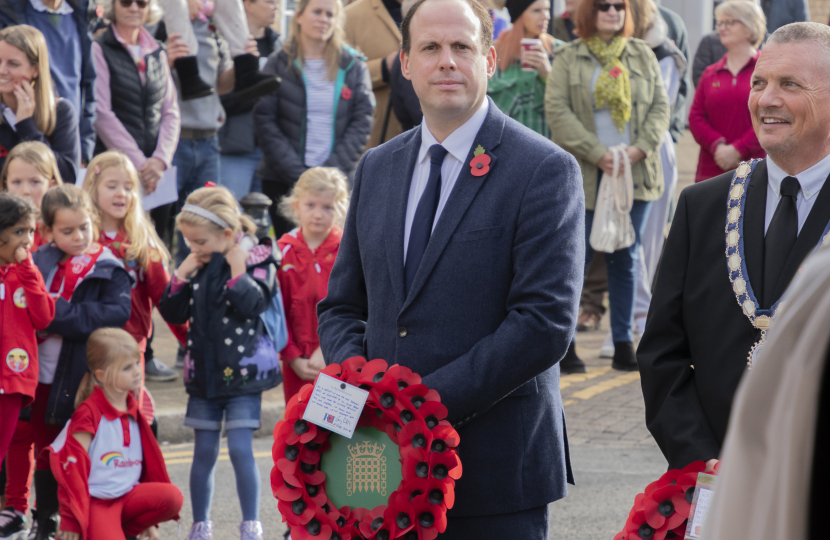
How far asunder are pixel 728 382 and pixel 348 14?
6911 mm

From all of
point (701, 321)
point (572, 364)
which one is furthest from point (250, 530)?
point (572, 364)

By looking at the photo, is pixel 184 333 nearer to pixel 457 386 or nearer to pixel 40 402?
pixel 40 402

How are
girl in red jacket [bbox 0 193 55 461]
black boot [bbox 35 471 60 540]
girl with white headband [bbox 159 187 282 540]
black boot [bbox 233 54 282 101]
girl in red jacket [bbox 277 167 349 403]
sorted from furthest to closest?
black boot [bbox 233 54 282 101]
girl in red jacket [bbox 277 167 349 403]
girl with white headband [bbox 159 187 282 540]
black boot [bbox 35 471 60 540]
girl in red jacket [bbox 0 193 55 461]

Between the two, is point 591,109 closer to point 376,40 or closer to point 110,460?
point 376,40

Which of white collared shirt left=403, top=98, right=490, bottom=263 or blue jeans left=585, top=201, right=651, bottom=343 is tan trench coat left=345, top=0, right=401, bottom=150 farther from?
white collared shirt left=403, top=98, right=490, bottom=263

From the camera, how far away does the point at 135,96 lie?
725cm

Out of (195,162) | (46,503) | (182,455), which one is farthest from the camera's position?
(195,162)

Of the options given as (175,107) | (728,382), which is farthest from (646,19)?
(728,382)

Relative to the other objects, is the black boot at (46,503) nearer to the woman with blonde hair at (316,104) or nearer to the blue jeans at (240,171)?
the woman with blonde hair at (316,104)

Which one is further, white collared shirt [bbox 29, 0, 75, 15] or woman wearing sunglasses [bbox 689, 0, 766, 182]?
woman wearing sunglasses [bbox 689, 0, 766, 182]

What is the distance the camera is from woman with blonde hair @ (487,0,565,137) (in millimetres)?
7770

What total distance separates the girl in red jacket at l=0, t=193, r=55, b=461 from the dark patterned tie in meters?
3.37

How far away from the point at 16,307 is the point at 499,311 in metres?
2.82

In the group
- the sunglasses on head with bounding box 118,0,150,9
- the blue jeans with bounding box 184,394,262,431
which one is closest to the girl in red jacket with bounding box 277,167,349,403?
the blue jeans with bounding box 184,394,262,431
